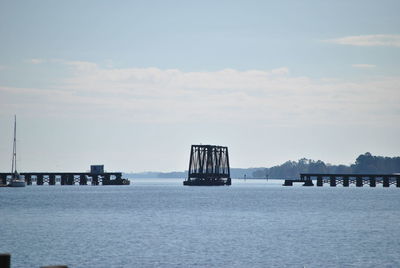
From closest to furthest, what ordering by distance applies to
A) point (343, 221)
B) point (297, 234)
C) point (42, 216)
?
point (297, 234)
point (343, 221)
point (42, 216)

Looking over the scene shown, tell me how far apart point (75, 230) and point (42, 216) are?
22.2m

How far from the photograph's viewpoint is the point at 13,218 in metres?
85.7

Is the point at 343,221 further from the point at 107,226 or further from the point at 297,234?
the point at 107,226

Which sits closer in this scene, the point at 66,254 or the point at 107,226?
the point at 66,254

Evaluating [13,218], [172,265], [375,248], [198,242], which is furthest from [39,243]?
[13,218]

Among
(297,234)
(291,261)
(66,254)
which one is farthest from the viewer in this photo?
(297,234)

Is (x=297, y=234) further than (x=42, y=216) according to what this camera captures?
No

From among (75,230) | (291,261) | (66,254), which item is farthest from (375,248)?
(75,230)

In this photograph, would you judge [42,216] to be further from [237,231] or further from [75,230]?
[237,231]

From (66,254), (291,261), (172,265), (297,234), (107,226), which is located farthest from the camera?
(107,226)

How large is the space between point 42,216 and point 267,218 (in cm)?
2678

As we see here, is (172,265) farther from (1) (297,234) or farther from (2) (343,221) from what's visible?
(2) (343,221)

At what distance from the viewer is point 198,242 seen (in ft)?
188

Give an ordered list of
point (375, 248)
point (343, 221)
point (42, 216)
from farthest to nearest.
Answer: point (42, 216)
point (343, 221)
point (375, 248)
